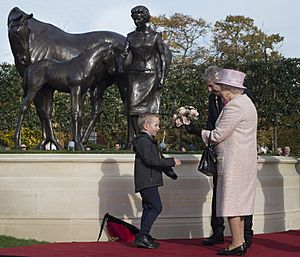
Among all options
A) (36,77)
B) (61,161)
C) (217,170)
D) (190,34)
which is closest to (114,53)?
(36,77)

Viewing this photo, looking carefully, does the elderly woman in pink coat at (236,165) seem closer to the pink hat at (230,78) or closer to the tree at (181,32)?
the pink hat at (230,78)

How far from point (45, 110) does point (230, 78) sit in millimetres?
5810

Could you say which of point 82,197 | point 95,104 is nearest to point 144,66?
point 95,104

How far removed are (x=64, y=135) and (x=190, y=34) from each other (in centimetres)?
2410

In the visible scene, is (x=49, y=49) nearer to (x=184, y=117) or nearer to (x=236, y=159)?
(x=184, y=117)

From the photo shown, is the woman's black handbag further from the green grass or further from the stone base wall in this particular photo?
the green grass

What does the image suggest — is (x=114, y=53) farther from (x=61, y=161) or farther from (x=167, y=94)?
(x=167, y=94)

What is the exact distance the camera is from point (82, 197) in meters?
9.90

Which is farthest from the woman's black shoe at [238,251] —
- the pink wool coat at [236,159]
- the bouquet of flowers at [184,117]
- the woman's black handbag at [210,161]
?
the bouquet of flowers at [184,117]

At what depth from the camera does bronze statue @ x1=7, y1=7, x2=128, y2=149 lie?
41.8 feet


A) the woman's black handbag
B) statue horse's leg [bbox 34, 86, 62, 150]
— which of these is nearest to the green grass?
the woman's black handbag

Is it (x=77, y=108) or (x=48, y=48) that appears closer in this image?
(x=77, y=108)

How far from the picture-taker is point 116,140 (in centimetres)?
3025

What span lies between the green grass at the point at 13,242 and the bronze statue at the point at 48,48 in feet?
9.98
